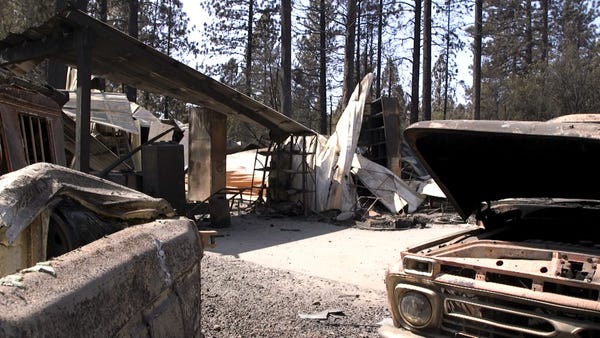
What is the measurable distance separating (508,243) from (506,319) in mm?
608

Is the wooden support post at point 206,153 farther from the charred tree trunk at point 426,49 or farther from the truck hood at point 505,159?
the charred tree trunk at point 426,49

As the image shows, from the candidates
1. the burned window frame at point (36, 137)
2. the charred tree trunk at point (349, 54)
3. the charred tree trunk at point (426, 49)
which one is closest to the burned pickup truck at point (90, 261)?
the burned window frame at point (36, 137)

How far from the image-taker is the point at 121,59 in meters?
9.51

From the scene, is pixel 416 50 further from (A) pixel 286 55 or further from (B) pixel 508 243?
(B) pixel 508 243

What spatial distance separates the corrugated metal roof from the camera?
27.1 ft

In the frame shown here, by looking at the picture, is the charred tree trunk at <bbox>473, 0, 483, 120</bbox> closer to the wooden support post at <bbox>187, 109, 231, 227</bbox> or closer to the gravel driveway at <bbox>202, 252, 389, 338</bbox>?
the wooden support post at <bbox>187, 109, 231, 227</bbox>

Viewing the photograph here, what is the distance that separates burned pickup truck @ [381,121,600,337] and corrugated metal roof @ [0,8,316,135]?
21.1 feet

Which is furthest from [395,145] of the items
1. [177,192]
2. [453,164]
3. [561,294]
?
[561,294]

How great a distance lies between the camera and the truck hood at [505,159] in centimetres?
301

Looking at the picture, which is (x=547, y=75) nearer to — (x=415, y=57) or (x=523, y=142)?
(x=415, y=57)

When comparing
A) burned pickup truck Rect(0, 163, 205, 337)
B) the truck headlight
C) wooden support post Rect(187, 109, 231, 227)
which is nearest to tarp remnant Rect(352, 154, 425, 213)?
wooden support post Rect(187, 109, 231, 227)

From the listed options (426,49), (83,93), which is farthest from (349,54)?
(83,93)

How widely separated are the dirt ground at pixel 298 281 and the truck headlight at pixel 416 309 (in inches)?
69.0

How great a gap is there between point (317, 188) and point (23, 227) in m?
13.0
